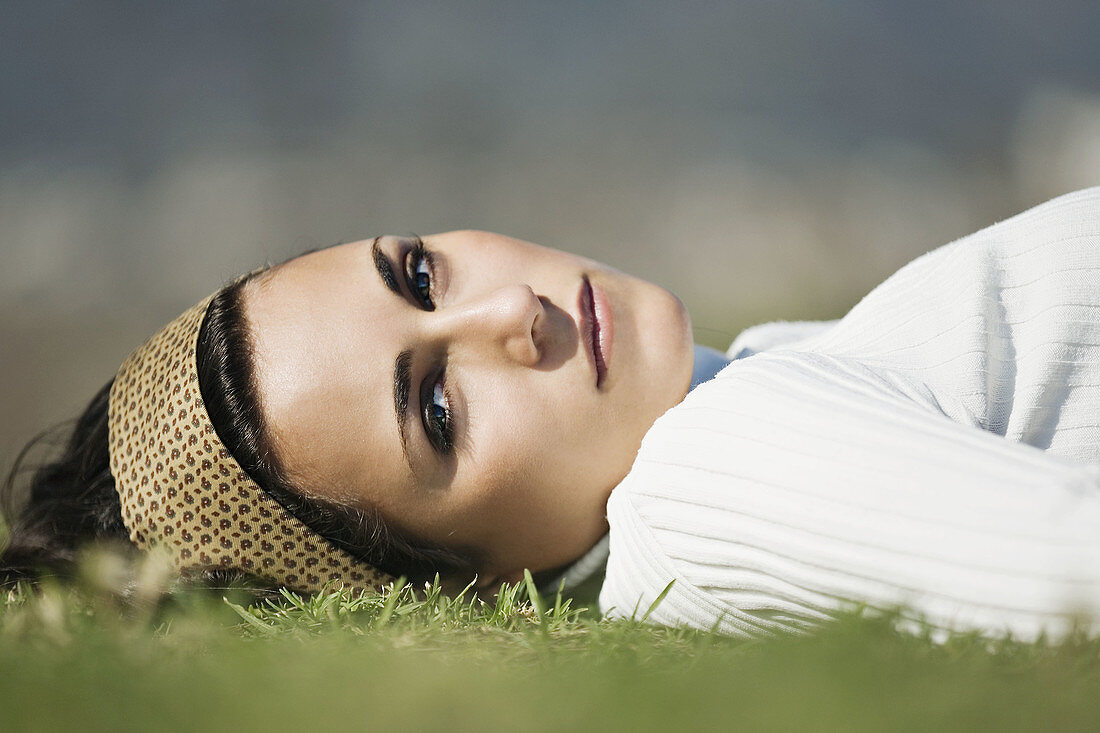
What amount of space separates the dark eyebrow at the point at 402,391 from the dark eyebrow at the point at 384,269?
22 cm

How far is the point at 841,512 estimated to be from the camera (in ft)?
5.79

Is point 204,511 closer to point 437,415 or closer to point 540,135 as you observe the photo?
point 437,415

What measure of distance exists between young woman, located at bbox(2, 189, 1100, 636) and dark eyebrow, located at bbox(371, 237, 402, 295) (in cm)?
1

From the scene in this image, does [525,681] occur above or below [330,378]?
below

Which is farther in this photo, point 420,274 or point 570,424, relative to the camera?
point 420,274

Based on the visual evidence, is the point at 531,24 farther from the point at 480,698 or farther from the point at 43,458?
the point at 480,698

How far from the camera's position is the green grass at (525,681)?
116 centimetres

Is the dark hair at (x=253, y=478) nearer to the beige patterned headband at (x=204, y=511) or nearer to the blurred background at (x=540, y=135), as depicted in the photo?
the beige patterned headband at (x=204, y=511)

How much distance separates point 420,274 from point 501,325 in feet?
1.25

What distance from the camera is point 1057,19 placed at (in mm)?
9461

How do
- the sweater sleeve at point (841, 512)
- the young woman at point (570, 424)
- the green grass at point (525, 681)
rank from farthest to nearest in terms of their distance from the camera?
the young woman at point (570, 424), the sweater sleeve at point (841, 512), the green grass at point (525, 681)

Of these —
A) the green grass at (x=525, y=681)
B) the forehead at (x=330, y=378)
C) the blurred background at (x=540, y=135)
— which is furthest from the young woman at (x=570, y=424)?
the blurred background at (x=540, y=135)

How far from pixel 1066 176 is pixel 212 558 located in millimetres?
9482

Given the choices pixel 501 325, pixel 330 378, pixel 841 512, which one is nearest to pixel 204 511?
pixel 330 378
